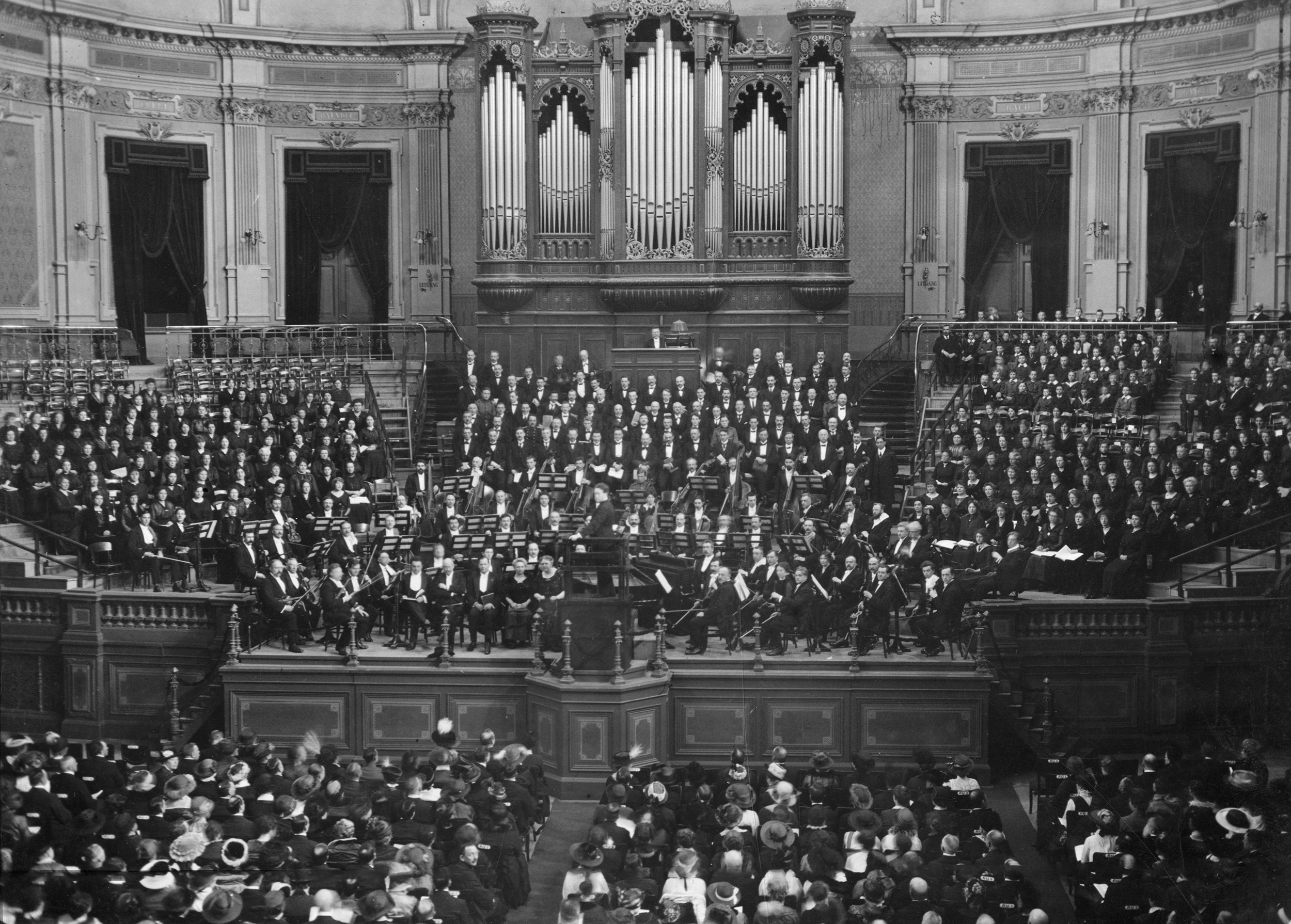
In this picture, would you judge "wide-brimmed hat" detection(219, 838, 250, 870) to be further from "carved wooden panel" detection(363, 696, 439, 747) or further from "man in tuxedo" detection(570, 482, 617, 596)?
"man in tuxedo" detection(570, 482, 617, 596)

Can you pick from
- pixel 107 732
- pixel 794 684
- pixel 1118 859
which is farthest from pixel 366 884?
pixel 107 732

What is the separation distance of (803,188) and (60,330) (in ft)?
36.7

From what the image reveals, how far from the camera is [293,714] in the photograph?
1543cm

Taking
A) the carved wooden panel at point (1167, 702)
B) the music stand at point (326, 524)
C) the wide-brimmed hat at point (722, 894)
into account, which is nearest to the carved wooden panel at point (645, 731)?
the music stand at point (326, 524)

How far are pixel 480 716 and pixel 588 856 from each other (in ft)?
16.2

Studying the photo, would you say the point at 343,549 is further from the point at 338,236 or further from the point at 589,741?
the point at 338,236

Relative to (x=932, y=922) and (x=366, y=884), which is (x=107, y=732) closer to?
(x=366, y=884)

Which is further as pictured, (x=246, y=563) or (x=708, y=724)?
(x=246, y=563)

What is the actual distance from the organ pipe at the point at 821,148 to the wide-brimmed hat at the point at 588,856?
47.1 feet

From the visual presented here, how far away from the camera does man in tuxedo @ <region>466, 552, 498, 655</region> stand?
51.8ft

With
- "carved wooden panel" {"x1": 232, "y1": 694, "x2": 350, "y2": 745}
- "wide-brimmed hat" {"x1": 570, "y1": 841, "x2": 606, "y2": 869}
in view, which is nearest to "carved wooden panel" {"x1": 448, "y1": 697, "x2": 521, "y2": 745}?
"carved wooden panel" {"x1": 232, "y1": 694, "x2": 350, "y2": 745}

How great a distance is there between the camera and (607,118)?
76.2 ft

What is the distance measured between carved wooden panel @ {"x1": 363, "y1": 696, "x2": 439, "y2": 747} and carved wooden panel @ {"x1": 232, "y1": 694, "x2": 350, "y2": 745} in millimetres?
236

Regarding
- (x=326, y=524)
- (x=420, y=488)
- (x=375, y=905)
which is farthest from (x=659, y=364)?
(x=375, y=905)
